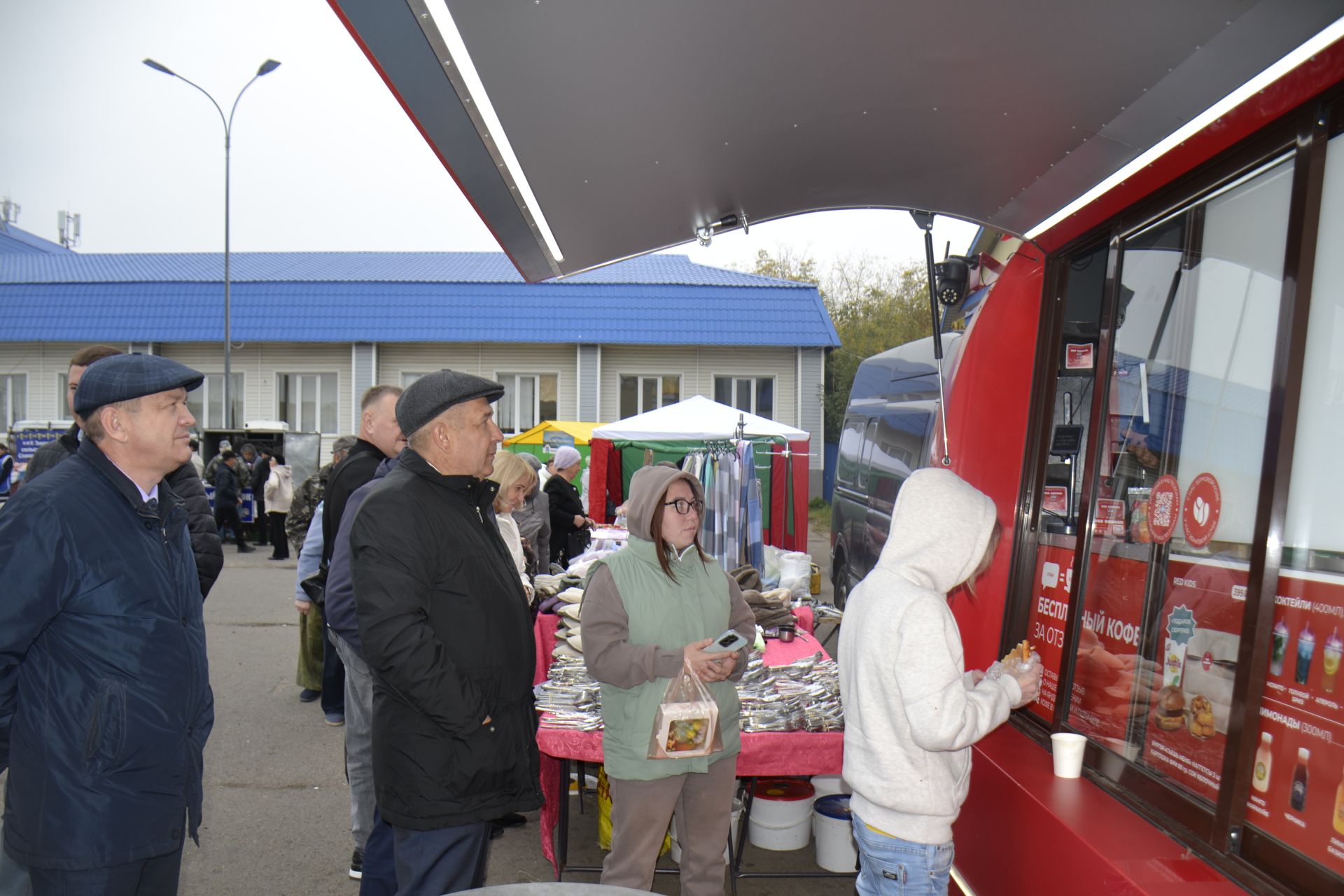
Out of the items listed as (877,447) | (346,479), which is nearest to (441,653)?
(346,479)

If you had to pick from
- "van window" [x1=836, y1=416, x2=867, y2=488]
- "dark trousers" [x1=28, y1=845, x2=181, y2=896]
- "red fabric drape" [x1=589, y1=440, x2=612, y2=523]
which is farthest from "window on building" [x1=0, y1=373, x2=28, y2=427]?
"dark trousers" [x1=28, y1=845, x2=181, y2=896]

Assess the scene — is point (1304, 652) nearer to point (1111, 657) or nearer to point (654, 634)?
point (1111, 657)

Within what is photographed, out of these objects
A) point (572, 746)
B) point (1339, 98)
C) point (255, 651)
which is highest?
point (1339, 98)

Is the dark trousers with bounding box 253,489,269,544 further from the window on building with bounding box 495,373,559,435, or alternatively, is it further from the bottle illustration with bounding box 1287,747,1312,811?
the bottle illustration with bounding box 1287,747,1312,811

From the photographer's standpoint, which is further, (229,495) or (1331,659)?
(229,495)

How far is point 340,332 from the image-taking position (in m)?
23.6

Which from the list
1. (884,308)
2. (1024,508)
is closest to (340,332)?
(884,308)

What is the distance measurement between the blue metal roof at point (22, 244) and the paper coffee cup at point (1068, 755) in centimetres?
4030

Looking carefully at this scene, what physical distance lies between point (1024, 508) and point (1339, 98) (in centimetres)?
170

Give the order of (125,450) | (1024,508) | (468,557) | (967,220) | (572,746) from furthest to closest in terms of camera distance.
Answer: (572,746)
(967,220)
(1024,508)
(468,557)
(125,450)

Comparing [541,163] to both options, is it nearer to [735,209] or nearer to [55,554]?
Answer: [735,209]

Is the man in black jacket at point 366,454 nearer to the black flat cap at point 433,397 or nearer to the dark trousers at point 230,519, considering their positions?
the black flat cap at point 433,397

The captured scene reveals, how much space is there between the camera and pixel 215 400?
25.5 metres

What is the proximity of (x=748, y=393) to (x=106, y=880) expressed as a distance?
2268 cm
